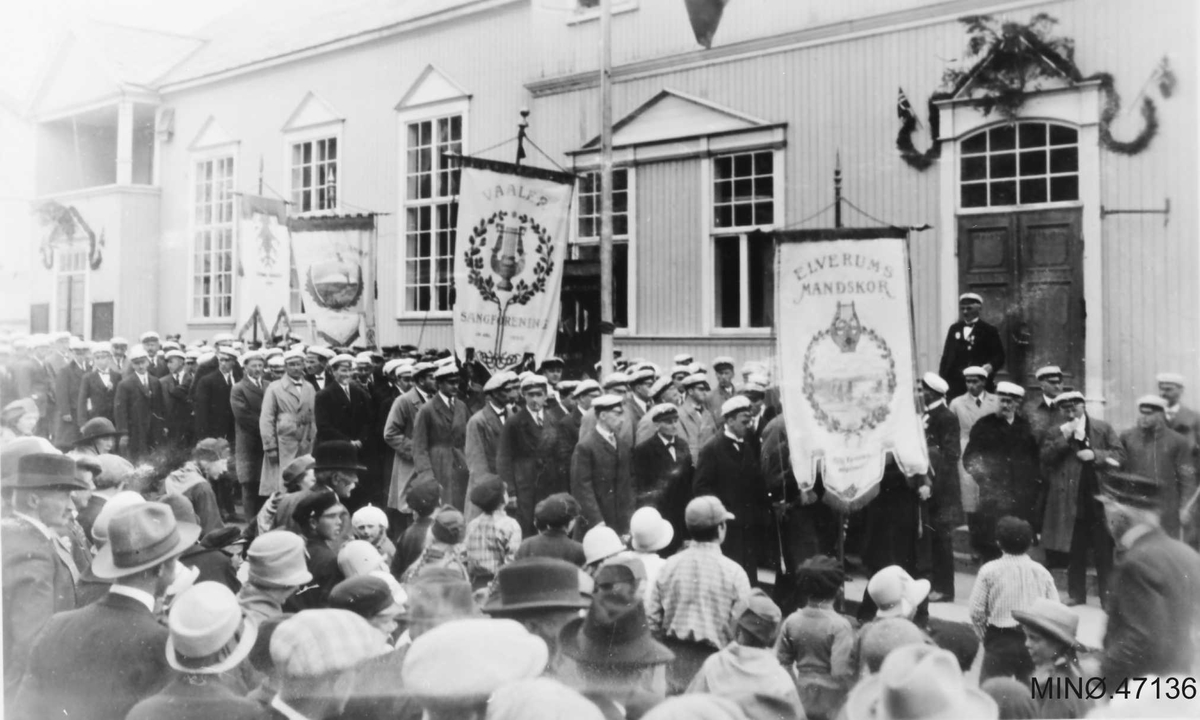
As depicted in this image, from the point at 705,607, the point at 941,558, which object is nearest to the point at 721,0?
the point at 941,558

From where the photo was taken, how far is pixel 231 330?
23.1 feet

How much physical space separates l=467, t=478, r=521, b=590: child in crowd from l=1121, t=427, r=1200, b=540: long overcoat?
2.85 m

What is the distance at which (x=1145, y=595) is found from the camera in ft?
11.1

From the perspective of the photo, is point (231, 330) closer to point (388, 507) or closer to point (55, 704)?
point (388, 507)

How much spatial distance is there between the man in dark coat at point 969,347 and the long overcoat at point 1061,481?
0.59 metres

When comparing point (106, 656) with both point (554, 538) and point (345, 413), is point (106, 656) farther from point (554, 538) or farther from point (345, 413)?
point (345, 413)

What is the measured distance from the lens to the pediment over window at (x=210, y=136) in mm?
6480

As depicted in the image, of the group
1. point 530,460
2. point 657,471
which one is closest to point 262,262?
point 530,460

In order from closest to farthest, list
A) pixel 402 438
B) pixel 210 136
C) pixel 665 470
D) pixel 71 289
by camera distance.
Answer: pixel 71 289, pixel 665 470, pixel 210 136, pixel 402 438

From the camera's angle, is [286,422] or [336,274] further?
[286,422]

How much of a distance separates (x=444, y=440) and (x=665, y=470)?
6.22ft

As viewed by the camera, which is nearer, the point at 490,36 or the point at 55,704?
the point at 55,704

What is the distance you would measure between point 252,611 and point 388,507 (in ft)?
12.5

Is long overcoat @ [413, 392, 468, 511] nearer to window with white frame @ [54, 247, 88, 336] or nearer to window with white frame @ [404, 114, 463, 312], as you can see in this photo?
window with white frame @ [404, 114, 463, 312]
